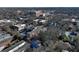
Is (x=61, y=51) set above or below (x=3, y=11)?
below

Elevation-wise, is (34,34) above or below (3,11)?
below

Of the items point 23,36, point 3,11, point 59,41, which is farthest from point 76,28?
point 3,11

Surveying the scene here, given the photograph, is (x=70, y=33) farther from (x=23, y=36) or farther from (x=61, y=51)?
(x=23, y=36)

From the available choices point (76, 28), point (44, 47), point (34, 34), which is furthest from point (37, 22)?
point (76, 28)
